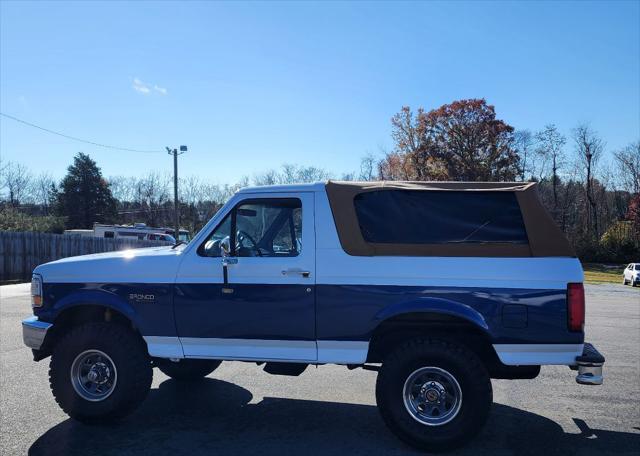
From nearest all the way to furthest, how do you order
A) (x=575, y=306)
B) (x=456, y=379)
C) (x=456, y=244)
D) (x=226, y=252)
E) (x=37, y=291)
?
(x=575, y=306) → (x=456, y=379) → (x=456, y=244) → (x=226, y=252) → (x=37, y=291)

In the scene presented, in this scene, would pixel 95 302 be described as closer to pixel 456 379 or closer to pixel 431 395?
pixel 431 395

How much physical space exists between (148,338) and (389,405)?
2.34 metres

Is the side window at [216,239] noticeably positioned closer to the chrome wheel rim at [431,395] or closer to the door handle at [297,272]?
the door handle at [297,272]

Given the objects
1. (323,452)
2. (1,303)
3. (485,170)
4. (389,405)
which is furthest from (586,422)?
(485,170)

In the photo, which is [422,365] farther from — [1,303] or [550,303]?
[1,303]

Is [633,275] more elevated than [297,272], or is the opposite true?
[297,272]

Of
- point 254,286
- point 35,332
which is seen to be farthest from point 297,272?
point 35,332

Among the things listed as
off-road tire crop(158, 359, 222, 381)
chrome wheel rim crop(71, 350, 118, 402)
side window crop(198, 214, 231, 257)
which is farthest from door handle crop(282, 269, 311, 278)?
off-road tire crop(158, 359, 222, 381)

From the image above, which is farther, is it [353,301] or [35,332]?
[35,332]

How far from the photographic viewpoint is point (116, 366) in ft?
16.6

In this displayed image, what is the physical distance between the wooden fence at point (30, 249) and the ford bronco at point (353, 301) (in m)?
23.5

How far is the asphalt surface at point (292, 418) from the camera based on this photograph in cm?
461

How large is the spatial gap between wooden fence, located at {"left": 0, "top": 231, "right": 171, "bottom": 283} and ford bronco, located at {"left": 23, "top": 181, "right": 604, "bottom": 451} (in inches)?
926

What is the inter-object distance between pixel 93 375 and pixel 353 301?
105 inches
